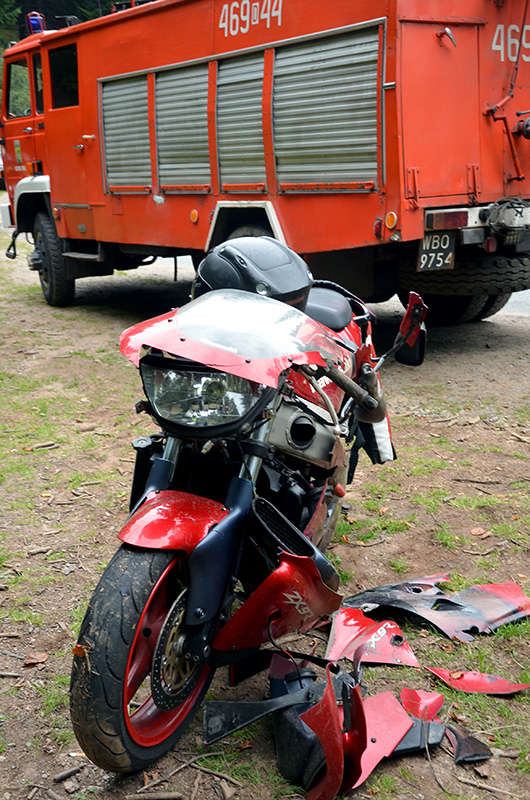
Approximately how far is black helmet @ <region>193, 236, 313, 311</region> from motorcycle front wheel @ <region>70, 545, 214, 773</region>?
957mm

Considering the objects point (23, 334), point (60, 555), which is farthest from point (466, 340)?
point (60, 555)

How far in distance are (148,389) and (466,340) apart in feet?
17.8

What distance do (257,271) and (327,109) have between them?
364 centimetres

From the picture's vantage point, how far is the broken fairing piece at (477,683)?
2568mm

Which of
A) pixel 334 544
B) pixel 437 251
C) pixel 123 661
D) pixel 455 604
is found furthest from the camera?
pixel 437 251

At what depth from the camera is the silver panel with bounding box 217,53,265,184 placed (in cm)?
641

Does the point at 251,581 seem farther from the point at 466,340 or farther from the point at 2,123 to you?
the point at 2,123

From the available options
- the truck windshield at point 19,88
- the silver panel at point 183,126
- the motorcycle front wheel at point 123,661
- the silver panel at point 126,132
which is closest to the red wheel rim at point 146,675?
the motorcycle front wheel at point 123,661

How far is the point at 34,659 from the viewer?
2820mm

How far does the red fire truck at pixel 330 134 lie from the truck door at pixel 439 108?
0.01 metres

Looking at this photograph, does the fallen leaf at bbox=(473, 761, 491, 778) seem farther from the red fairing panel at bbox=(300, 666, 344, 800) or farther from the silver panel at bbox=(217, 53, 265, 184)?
the silver panel at bbox=(217, 53, 265, 184)

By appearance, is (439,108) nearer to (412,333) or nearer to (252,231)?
(252,231)

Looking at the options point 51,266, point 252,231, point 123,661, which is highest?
point 252,231

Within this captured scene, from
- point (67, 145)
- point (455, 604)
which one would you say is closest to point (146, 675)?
point (455, 604)
